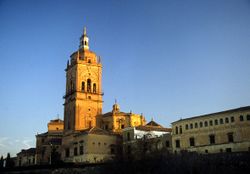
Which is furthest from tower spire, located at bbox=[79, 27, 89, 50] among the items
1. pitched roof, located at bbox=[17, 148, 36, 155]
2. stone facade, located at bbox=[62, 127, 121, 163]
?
pitched roof, located at bbox=[17, 148, 36, 155]

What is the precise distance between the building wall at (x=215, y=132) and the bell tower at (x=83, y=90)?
2224cm

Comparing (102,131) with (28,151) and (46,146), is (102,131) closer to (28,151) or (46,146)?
(46,146)

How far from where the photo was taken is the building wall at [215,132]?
2008 inches

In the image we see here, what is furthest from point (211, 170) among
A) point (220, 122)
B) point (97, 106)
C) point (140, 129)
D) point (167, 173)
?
point (97, 106)

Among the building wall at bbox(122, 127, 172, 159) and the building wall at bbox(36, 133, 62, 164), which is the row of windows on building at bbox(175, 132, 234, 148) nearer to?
the building wall at bbox(122, 127, 172, 159)

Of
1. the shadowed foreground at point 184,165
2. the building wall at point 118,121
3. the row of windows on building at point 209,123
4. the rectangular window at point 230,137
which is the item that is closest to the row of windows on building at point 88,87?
the building wall at point 118,121

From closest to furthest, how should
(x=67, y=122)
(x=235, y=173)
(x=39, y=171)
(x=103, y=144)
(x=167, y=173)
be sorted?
(x=235, y=173) → (x=167, y=173) → (x=39, y=171) → (x=103, y=144) → (x=67, y=122)

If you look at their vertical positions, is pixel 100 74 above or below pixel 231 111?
above

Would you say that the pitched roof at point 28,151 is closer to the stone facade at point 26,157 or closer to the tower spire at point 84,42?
the stone facade at point 26,157

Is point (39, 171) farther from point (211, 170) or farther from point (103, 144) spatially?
point (211, 170)

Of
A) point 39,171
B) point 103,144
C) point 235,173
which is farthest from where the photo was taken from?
point 103,144

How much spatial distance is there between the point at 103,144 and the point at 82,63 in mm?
19687

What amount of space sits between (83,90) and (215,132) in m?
33.2

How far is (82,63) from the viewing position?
79.6 m
